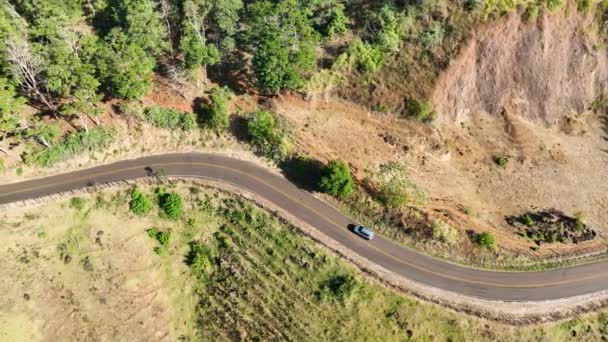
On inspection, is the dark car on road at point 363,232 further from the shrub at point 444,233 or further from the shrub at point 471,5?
the shrub at point 471,5

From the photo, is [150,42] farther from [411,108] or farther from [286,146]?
[411,108]

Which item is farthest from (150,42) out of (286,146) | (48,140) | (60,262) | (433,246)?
(433,246)

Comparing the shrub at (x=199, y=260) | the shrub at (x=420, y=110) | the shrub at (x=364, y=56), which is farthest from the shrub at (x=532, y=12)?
the shrub at (x=199, y=260)

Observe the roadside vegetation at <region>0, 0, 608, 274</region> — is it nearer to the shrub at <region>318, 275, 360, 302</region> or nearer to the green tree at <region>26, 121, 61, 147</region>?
the green tree at <region>26, 121, 61, 147</region>

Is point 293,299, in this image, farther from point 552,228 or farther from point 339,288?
point 552,228

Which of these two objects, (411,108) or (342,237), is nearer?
(342,237)
